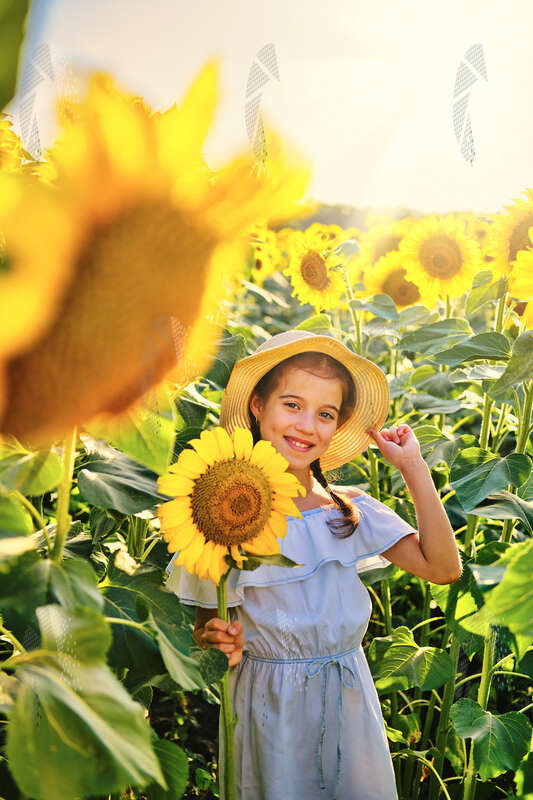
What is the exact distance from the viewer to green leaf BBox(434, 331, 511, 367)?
4.50 ft

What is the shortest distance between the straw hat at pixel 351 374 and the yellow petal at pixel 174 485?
0.45 meters

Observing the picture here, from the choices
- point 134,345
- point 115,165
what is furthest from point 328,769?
point 115,165

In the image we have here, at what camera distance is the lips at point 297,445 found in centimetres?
133

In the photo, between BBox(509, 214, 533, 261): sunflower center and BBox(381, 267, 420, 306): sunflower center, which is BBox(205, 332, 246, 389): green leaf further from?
BBox(381, 267, 420, 306): sunflower center

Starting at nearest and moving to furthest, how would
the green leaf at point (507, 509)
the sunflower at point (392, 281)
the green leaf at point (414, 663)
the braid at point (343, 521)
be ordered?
1. the green leaf at point (507, 509)
2. the braid at point (343, 521)
3. the green leaf at point (414, 663)
4. the sunflower at point (392, 281)

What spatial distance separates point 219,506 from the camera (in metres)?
0.92

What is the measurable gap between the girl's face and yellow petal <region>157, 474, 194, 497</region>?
0.41 metres

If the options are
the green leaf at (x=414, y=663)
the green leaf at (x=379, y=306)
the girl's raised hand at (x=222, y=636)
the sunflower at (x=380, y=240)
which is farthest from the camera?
the sunflower at (x=380, y=240)

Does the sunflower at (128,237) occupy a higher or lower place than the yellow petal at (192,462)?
higher

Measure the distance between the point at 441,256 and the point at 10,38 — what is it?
1.90 metres

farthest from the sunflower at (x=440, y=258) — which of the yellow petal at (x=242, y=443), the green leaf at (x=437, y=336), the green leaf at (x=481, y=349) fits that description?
the yellow petal at (x=242, y=443)

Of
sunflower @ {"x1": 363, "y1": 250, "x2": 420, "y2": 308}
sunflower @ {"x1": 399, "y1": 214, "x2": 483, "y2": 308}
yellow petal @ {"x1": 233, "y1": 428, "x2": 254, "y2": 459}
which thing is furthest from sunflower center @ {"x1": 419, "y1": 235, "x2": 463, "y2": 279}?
yellow petal @ {"x1": 233, "y1": 428, "x2": 254, "y2": 459}

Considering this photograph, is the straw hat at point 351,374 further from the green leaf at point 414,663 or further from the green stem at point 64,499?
the green stem at point 64,499

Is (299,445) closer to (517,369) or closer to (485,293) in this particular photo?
(517,369)
